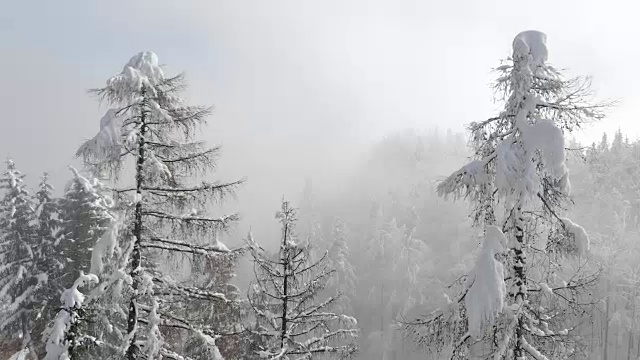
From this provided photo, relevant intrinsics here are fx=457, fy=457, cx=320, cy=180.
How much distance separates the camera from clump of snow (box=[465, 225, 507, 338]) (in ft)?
23.4

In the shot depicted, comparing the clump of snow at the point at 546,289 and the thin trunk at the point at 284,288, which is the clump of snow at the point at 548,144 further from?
the thin trunk at the point at 284,288

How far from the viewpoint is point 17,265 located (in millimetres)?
27250

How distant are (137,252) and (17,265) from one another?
908 inches

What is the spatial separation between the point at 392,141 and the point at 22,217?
515ft

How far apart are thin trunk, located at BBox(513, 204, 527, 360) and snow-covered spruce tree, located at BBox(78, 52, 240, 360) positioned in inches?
224

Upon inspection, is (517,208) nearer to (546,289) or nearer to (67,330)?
(546,289)

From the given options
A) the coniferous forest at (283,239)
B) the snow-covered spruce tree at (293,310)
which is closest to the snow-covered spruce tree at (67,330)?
the coniferous forest at (283,239)

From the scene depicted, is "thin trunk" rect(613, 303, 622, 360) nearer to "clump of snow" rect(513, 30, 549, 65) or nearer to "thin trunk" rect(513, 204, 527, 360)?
"thin trunk" rect(513, 204, 527, 360)

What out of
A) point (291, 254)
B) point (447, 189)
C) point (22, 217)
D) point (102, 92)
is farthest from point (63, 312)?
point (22, 217)

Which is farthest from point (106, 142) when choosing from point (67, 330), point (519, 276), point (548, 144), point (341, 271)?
point (341, 271)

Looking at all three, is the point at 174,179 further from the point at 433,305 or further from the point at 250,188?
the point at 250,188

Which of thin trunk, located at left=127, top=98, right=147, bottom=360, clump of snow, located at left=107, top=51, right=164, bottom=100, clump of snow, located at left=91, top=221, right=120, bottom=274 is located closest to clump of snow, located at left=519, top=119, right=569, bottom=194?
clump of snow, located at left=107, top=51, right=164, bottom=100

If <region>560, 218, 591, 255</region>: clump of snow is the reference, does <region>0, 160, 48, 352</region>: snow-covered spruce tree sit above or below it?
above

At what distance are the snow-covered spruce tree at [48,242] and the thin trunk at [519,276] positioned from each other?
25252 millimetres
